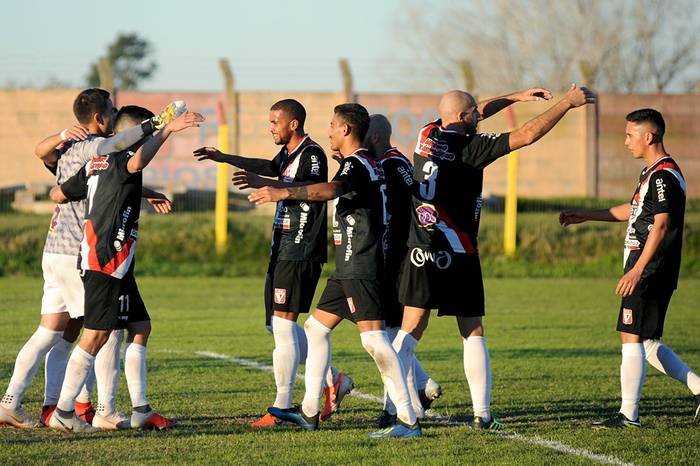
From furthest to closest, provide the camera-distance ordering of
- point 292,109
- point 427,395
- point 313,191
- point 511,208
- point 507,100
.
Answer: point 511,208 < point 427,395 < point 507,100 < point 292,109 < point 313,191

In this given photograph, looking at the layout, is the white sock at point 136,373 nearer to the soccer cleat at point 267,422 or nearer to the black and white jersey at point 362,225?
the soccer cleat at point 267,422

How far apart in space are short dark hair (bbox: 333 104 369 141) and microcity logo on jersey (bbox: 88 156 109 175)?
1.64 metres

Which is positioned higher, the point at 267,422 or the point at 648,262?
the point at 648,262

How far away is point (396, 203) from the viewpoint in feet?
28.6

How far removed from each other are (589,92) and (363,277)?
201cm

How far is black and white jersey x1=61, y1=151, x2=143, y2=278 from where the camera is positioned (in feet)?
25.5

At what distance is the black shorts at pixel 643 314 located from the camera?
8203 mm

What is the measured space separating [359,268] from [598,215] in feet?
7.40

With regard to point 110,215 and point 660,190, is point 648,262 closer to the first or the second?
point 660,190

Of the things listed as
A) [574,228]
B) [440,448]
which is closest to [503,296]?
[574,228]

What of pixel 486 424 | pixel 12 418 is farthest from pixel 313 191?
pixel 12 418

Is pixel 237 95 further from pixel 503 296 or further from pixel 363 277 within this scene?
pixel 363 277

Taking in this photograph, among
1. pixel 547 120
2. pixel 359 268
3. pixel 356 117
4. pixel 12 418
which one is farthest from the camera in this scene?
pixel 12 418

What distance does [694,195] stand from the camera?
33156 millimetres
